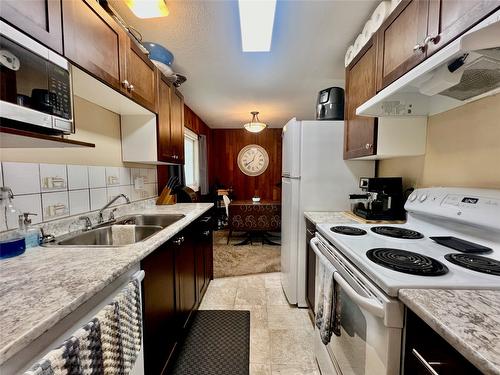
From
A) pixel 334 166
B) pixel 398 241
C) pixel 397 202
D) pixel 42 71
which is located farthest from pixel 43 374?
pixel 334 166

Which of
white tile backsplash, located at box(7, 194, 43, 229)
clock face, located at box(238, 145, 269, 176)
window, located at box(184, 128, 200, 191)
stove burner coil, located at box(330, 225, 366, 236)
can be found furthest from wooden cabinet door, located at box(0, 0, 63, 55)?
clock face, located at box(238, 145, 269, 176)

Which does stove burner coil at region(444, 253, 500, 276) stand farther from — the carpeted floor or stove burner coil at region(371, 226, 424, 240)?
the carpeted floor

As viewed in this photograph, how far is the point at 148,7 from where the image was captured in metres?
1.31

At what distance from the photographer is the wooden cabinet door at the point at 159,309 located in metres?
1.06

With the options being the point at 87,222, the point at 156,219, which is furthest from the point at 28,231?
the point at 156,219

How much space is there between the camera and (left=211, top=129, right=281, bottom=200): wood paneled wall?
213 inches

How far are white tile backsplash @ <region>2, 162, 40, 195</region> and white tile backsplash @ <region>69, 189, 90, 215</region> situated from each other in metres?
0.23

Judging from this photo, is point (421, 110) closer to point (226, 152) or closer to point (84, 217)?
point (84, 217)

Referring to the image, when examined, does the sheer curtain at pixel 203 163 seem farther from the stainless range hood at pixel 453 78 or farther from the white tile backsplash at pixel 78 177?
the stainless range hood at pixel 453 78

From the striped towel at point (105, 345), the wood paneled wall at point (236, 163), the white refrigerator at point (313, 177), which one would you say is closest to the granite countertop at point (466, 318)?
the striped towel at point (105, 345)

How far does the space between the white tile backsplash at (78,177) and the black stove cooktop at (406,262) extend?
1650 millimetres

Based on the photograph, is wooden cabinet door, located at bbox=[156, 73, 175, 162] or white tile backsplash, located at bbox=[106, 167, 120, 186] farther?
wooden cabinet door, located at bbox=[156, 73, 175, 162]

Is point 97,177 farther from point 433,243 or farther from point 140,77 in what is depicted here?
point 433,243

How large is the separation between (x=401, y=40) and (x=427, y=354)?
4.60 ft
